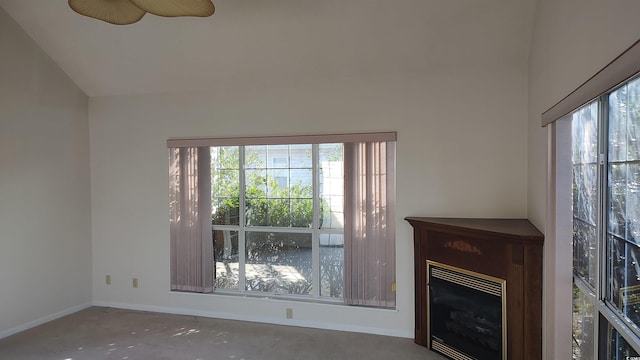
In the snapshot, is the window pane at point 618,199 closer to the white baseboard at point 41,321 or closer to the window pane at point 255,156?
the window pane at point 255,156

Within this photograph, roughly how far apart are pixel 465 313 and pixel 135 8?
126 inches

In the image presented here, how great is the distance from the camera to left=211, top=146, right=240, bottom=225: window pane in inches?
162

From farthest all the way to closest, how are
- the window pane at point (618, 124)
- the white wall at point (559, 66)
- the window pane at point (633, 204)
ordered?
the window pane at point (618, 124), the window pane at point (633, 204), the white wall at point (559, 66)

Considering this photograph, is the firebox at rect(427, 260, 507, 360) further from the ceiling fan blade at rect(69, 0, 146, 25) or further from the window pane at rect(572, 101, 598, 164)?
the ceiling fan blade at rect(69, 0, 146, 25)

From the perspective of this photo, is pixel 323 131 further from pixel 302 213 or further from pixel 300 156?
pixel 302 213

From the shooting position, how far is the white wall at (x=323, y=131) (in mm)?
3240

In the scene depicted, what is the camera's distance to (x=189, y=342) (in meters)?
3.39

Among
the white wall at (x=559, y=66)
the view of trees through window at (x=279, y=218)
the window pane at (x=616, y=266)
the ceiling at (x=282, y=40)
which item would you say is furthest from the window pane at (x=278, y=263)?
the window pane at (x=616, y=266)

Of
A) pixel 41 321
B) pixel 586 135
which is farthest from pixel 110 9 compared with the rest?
pixel 41 321

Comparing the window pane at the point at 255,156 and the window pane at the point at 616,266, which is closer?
the window pane at the point at 616,266

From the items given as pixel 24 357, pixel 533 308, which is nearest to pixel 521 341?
pixel 533 308

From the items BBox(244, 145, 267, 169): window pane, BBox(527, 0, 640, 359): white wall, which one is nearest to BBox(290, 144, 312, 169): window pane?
BBox(244, 145, 267, 169): window pane

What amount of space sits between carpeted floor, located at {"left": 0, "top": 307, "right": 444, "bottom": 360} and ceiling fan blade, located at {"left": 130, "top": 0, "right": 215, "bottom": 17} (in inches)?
105

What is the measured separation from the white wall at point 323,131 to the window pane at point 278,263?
0.23m
